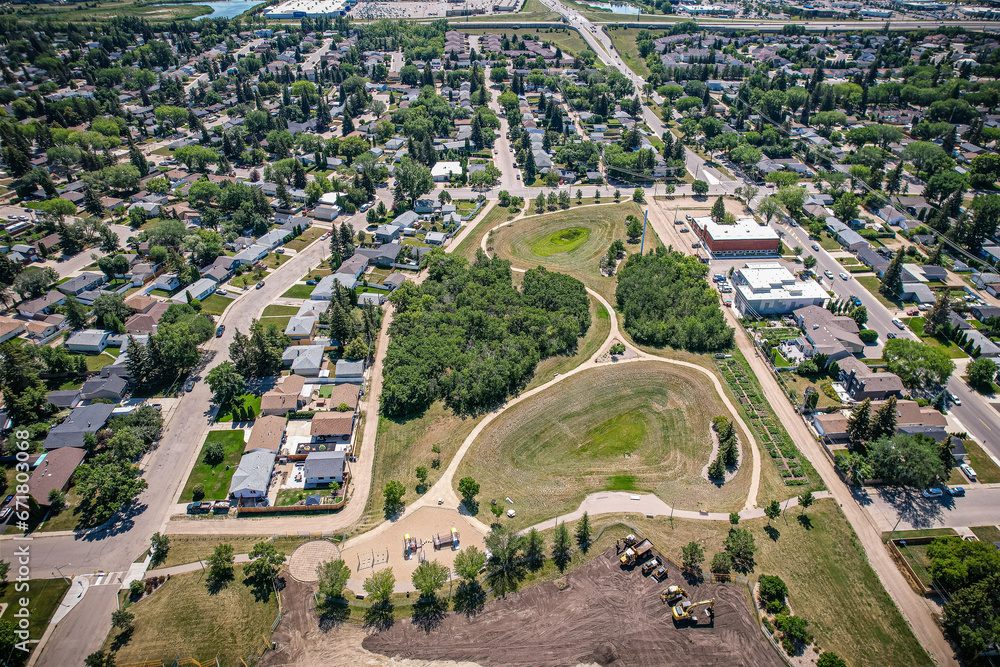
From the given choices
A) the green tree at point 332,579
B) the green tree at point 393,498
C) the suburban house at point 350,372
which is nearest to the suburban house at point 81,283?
the suburban house at point 350,372

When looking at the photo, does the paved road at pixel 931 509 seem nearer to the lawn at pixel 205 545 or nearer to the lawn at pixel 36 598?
the lawn at pixel 205 545

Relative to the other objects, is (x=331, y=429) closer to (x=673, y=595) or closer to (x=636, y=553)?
(x=636, y=553)

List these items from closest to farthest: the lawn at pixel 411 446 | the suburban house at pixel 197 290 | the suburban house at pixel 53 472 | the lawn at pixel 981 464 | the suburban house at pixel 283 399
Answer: the suburban house at pixel 53 472, the lawn at pixel 411 446, the lawn at pixel 981 464, the suburban house at pixel 283 399, the suburban house at pixel 197 290

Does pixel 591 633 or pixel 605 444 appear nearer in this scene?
pixel 591 633

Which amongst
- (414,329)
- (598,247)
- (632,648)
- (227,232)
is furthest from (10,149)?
(632,648)

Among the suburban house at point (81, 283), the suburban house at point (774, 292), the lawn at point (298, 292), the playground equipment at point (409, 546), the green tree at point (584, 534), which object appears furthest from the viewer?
the lawn at point (298, 292)

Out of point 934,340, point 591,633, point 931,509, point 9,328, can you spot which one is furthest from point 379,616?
point 934,340
